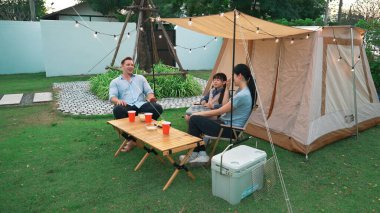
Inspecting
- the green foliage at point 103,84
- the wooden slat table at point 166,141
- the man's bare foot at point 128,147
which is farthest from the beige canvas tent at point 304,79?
the green foliage at point 103,84

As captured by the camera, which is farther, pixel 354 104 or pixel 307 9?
pixel 307 9

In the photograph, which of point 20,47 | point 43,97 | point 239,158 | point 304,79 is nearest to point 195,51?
point 20,47

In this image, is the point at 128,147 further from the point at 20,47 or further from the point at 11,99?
the point at 20,47

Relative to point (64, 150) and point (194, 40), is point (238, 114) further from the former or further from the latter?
point (194, 40)

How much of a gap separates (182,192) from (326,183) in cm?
154

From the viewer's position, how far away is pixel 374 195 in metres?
2.81

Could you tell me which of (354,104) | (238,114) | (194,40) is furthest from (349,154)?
(194,40)

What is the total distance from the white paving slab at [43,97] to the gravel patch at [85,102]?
0.60 feet

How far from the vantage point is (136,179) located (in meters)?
3.08

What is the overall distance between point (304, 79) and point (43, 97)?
594 cm

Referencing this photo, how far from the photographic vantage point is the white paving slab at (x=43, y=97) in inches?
260

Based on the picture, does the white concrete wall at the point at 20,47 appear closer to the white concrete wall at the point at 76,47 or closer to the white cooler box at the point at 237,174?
the white concrete wall at the point at 76,47

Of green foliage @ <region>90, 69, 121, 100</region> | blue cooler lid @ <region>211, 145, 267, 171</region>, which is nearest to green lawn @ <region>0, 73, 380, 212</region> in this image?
blue cooler lid @ <region>211, 145, 267, 171</region>

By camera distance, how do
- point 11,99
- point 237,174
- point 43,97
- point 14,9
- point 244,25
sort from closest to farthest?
point 237,174 → point 244,25 → point 11,99 → point 43,97 → point 14,9
